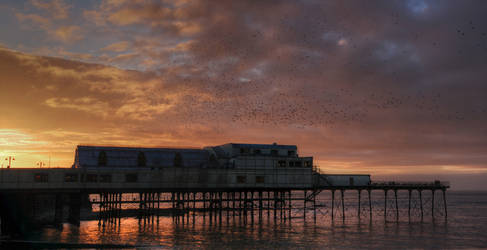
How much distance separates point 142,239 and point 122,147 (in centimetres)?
1955

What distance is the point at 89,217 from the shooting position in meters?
84.7

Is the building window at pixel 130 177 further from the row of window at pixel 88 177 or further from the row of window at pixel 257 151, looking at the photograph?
the row of window at pixel 257 151

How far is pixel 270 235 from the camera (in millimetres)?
60406

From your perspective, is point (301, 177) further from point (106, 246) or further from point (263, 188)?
point (106, 246)

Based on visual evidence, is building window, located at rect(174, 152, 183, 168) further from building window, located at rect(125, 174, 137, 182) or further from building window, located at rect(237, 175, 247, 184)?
building window, located at rect(237, 175, 247, 184)

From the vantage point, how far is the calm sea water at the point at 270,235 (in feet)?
175

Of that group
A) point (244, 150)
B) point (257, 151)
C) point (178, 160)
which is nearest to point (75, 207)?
point (178, 160)

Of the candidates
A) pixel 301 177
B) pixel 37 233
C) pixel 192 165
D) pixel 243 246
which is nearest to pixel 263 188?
pixel 301 177

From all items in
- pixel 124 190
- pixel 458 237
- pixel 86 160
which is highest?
pixel 86 160

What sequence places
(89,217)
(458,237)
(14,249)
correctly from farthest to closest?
(89,217), (458,237), (14,249)

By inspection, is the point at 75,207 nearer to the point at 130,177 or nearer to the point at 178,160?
the point at 130,177

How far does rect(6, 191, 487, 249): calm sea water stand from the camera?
175ft

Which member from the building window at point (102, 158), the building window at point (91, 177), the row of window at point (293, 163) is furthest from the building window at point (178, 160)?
the row of window at point (293, 163)

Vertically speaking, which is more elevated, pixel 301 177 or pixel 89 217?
pixel 301 177
